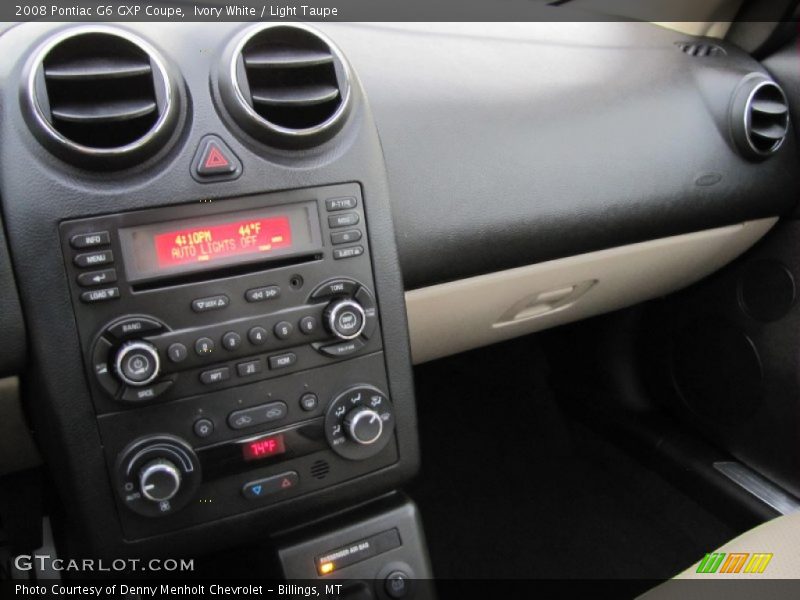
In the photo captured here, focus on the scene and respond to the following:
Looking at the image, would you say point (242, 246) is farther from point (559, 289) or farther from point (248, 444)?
point (559, 289)

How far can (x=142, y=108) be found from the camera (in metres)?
0.82

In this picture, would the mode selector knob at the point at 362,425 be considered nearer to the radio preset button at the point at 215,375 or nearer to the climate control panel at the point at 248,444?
the climate control panel at the point at 248,444

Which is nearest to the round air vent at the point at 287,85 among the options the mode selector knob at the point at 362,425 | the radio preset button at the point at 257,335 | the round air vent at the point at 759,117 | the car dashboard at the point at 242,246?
the car dashboard at the point at 242,246

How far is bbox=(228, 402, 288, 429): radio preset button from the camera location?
887 millimetres

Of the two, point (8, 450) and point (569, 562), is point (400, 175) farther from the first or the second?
point (569, 562)

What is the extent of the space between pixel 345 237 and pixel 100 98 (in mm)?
309

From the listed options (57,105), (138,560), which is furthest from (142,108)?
(138,560)

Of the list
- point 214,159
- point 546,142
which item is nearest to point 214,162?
point 214,159

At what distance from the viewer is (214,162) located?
0.85m

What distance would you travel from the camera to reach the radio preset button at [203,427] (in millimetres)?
872

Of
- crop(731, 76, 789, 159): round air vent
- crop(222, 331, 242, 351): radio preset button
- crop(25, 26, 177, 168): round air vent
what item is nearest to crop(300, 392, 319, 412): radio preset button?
crop(222, 331, 242, 351): radio preset button

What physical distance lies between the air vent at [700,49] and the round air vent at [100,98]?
1012 mm

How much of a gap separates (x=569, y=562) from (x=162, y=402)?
1199 mm

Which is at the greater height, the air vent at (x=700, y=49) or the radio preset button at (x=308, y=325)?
the air vent at (x=700, y=49)
